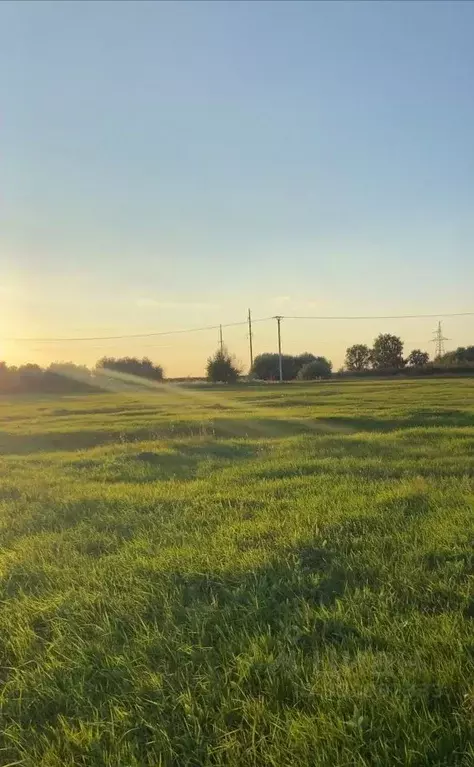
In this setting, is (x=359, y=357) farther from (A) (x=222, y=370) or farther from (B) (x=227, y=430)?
(B) (x=227, y=430)

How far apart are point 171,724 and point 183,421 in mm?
16485

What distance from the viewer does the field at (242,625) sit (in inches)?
111

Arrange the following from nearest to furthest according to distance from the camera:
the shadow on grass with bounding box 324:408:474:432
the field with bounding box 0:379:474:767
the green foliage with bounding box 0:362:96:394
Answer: the field with bounding box 0:379:474:767
the shadow on grass with bounding box 324:408:474:432
the green foliage with bounding box 0:362:96:394

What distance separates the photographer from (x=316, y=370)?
83.5 metres

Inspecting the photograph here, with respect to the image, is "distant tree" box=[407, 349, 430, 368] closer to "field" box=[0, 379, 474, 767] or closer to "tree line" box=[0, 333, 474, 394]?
"tree line" box=[0, 333, 474, 394]

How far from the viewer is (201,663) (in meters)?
3.45

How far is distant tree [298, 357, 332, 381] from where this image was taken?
8223cm

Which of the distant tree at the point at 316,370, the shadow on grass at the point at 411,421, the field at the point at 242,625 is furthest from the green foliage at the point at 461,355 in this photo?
the field at the point at 242,625

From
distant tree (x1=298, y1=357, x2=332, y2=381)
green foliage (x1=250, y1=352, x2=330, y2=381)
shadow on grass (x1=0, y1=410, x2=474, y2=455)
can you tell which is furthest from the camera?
green foliage (x1=250, y1=352, x2=330, y2=381)

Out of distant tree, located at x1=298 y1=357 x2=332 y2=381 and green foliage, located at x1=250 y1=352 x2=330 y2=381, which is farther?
green foliage, located at x1=250 y1=352 x2=330 y2=381

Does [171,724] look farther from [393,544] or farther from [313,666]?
[393,544]

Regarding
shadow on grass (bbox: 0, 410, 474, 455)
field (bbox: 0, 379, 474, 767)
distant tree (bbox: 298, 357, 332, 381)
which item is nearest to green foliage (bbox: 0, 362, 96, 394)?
distant tree (bbox: 298, 357, 332, 381)

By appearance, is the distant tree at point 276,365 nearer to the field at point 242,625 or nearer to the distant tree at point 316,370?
the distant tree at point 316,370

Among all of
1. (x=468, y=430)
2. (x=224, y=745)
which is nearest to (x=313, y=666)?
(x=224, y=745)
